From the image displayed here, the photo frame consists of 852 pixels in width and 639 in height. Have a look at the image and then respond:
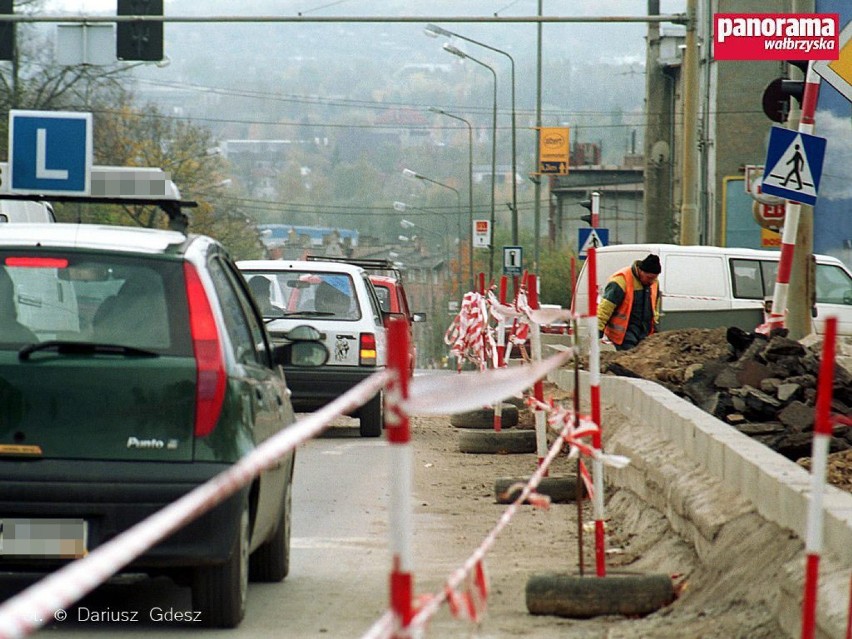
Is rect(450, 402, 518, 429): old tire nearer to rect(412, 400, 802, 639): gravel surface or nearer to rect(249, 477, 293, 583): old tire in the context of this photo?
rect(412, 400, 802, 639): gravel surface

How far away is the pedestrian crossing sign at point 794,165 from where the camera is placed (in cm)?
1495

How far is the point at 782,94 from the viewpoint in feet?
54.1

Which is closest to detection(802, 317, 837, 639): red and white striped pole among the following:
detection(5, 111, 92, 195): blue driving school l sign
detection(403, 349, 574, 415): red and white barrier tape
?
detection(403, 349, 574, 415): red and white barrier tape

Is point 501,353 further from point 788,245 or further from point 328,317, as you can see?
point 788,245

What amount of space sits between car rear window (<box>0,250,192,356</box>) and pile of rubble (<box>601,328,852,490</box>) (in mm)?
3664

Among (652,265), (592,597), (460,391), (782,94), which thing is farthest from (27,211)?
(460,391)

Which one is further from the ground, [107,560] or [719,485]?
[107,560]

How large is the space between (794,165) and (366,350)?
16.9ft

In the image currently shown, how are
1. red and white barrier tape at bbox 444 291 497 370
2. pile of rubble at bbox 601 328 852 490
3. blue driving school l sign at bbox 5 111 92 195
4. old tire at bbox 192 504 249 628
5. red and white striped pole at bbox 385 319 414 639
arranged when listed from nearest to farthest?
red and white striped pole at bbox 385 319 414 639 < old tire at bbox 192 504 249 628 < pile of rubble at bbox 601 328 852 490 < blue driving school l sign at bbox 5 111 92 195 < red and white barrier tape at bbox 444 291 497 370

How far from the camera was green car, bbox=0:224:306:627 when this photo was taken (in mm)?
6156

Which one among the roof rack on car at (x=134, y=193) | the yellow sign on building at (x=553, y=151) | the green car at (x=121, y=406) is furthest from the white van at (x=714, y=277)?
the yellow sign on building at (x=553, y=151)

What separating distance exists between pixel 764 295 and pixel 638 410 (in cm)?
1627

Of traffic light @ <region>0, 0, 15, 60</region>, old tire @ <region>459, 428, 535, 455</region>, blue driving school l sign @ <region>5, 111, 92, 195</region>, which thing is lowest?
old tire @ <region>459, 428, 535, 455</region>

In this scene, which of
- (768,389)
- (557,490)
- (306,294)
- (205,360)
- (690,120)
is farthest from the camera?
(690,120)
